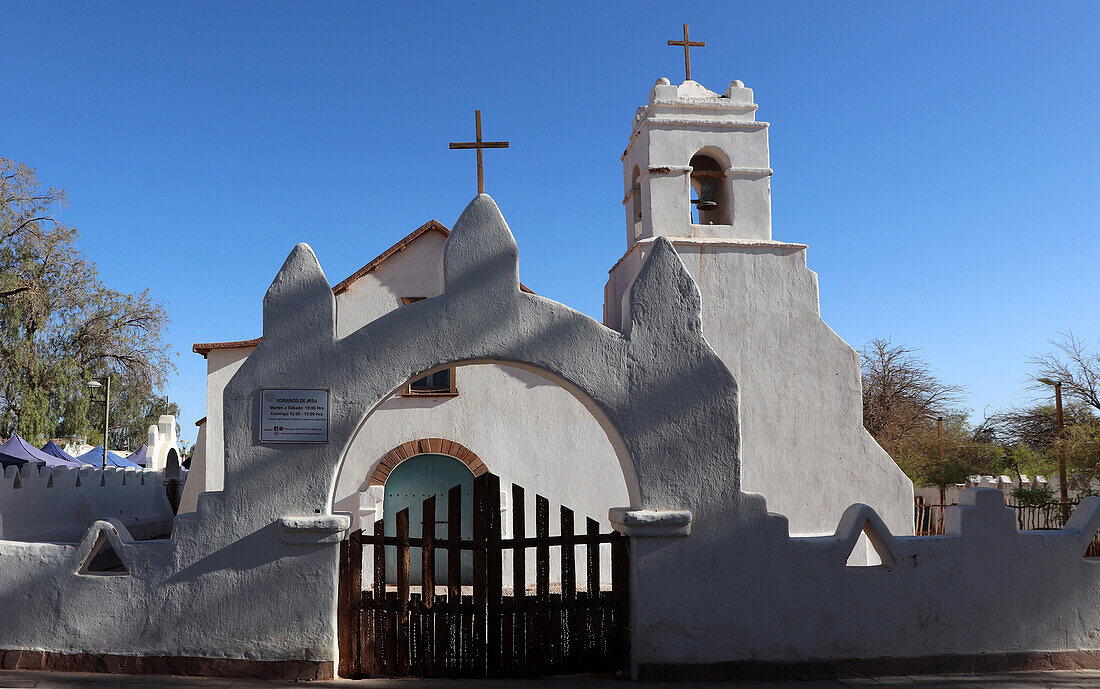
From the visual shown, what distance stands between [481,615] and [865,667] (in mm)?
3051

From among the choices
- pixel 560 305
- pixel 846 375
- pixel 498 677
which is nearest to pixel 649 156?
pixel 846 375

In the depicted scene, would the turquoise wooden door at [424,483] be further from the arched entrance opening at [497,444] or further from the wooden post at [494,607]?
the wooden post at [494,607]

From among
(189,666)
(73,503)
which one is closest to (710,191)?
(189,666)

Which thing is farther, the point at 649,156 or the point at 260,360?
the point at 649,156

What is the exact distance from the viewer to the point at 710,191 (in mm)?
12562

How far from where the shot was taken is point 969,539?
6332mm

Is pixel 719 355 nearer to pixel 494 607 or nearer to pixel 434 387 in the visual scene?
pixel 434 387

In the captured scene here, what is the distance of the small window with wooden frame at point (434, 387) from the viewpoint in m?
12.5

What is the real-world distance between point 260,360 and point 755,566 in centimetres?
423

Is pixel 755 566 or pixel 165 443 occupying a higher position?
pixel 165 443

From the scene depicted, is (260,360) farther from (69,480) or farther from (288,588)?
(69,480)

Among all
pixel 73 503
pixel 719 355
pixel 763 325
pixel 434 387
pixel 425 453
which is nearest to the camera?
pixel 719 355

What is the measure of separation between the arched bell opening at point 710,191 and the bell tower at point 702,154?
16 millimetres

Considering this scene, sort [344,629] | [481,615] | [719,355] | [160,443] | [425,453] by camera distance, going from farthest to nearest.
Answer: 1. [160,443]
2. [425,453]
3. [719,355]
4. [481,615]
5. [344,629]
